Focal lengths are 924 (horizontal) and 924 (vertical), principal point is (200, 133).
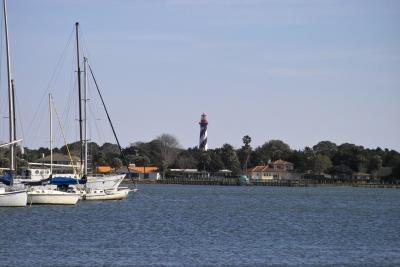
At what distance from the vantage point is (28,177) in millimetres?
84375

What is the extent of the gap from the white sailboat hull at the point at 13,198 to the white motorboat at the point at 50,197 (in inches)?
128

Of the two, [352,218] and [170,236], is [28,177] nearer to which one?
[352,218]

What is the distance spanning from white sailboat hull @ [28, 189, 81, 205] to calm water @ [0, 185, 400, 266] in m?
0.80

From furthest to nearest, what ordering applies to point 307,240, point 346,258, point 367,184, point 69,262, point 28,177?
1. point 367,184
2. point 28,177
3. point 307,240
4. point 346,258
5. point 69,262

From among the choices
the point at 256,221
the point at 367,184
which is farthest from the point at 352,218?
the point at 367,184

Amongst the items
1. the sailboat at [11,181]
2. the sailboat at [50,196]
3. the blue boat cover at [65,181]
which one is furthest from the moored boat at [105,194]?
the sailboat at [11,181]

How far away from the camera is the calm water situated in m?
40.0

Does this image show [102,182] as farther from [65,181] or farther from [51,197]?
[51,197]

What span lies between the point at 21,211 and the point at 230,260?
33.8 metres

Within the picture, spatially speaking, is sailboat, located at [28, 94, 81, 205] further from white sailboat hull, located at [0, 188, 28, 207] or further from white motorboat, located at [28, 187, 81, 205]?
white sailboat hull, located at [0, 188, 28, 207]

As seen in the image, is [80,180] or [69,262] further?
[80,180]

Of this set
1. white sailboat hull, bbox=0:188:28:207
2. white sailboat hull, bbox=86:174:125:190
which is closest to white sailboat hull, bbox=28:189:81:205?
white sailboat hull, bbox=0:188:28:207

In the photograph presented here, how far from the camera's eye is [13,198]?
69.2m

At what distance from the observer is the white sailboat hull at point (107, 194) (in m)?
83.0
